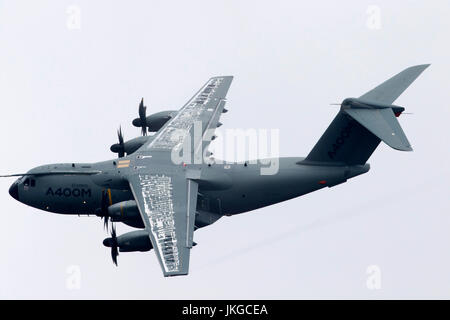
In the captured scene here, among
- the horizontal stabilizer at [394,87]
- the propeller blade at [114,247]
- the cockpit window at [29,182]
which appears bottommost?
the propeller blade at [114,247]

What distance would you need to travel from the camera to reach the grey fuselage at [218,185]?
220ft

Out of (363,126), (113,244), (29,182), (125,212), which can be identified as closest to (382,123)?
(363,126)

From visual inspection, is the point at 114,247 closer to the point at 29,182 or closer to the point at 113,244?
the point at 113,244

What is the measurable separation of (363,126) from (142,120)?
14776 mm

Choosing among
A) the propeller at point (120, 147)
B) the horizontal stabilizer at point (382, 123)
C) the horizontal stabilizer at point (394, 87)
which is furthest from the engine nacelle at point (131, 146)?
the horizontal stabilizer at point (394, 87)

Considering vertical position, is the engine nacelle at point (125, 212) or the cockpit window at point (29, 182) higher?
the cockpit window at point (29, 182)

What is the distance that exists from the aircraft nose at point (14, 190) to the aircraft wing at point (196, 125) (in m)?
7.36

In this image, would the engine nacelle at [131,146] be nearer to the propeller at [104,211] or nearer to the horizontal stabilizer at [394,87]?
the propeller at [104,211]

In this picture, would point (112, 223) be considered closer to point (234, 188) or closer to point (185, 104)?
point (234, 188)

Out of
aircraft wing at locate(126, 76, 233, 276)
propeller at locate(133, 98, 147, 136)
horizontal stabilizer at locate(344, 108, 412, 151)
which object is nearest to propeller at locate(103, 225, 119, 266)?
aircraft wing at locate(126, 76, 233, 276)

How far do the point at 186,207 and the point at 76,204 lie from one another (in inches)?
283

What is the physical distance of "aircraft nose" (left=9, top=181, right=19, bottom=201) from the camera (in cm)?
6893

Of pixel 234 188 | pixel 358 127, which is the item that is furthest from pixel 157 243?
pixel 358 127

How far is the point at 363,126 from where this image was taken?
65.5 metres
